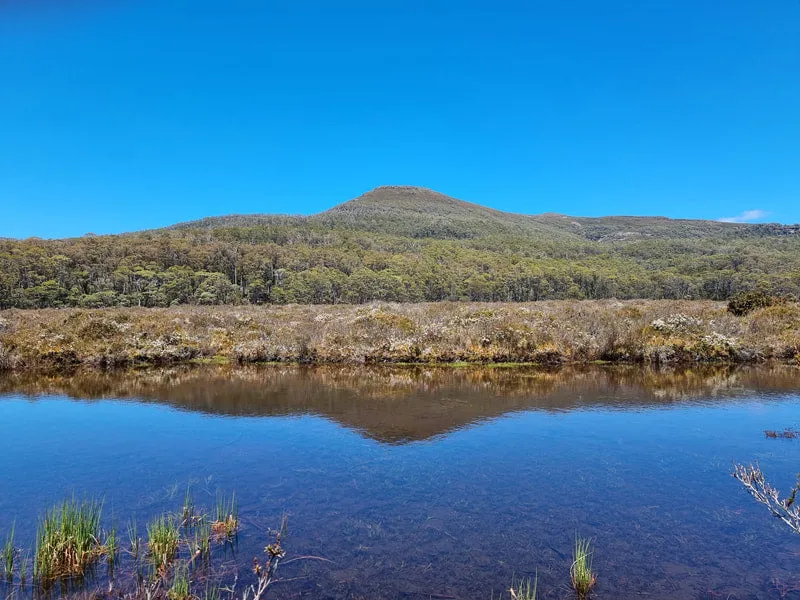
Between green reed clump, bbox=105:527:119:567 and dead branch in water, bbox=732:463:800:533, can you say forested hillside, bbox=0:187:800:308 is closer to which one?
green reed clump, bbox=105:527:119:567

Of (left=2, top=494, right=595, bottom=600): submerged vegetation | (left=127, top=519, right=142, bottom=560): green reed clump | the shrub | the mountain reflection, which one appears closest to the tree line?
the shrub

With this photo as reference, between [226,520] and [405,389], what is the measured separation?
9729 mm

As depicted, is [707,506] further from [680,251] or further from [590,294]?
[680,251]

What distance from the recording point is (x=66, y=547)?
5.91m

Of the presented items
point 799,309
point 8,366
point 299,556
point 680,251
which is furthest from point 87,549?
point 680,251

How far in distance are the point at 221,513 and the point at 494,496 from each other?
13.3 feet

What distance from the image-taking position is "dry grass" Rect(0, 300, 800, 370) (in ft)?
70.1

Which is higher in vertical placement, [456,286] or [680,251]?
[680,251]

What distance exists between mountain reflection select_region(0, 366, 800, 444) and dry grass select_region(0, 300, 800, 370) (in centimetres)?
149

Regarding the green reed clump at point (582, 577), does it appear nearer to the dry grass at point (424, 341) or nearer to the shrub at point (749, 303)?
the dry grass at point (424, 341)

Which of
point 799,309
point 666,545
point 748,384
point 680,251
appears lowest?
point 666,545

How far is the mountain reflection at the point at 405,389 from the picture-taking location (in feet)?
43.9

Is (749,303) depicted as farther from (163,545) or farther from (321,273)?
(321,273)

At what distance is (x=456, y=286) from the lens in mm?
92938
